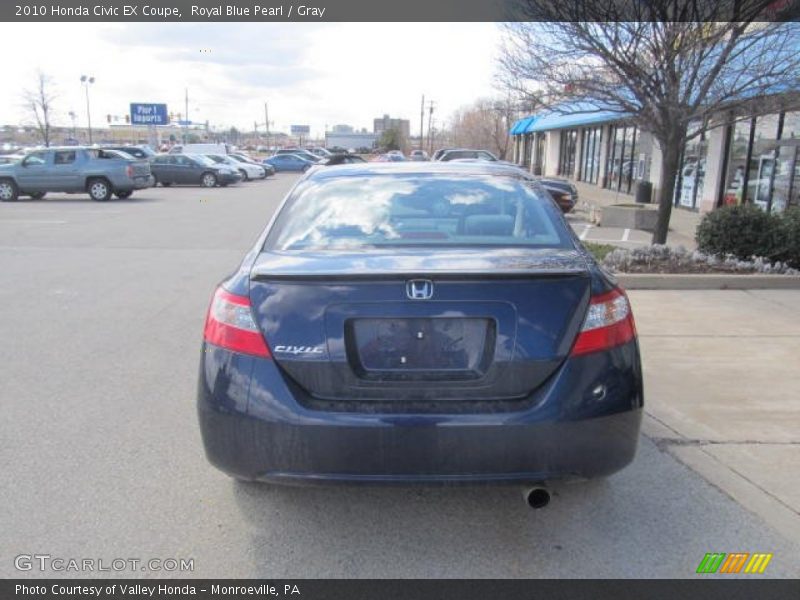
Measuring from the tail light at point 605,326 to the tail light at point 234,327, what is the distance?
1.28 meters

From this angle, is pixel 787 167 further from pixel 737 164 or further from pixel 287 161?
pixel 287 161

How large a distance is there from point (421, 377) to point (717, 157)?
58.1 ft

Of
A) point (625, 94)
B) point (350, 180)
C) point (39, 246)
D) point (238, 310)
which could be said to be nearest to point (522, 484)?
point (238, 310)

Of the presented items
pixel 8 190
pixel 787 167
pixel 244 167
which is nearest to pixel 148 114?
pixel 244 167

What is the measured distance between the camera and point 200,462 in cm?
375

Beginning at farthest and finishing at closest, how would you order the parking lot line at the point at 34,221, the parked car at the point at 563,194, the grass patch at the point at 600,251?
1. the parked car at the point at 563,194
2. the parking lot line at the point at 34,221
3. the grass patch at the point at 600,251

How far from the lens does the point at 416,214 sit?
11.8ft

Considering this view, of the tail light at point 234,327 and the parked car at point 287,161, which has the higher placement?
the tail light at point 234,327

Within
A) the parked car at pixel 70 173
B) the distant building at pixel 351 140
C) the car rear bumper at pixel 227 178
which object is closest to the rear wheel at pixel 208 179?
the car rear bumper at pixel 227 178

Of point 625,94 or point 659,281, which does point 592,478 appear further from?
point 625,94

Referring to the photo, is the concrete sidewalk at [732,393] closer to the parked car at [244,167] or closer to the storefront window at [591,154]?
the storefront window at [591,154]

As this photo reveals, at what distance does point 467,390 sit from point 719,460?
197cm

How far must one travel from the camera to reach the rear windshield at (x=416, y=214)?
3332 mm

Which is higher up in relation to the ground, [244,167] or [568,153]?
[568,153]
